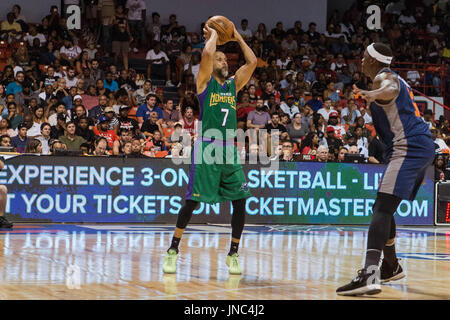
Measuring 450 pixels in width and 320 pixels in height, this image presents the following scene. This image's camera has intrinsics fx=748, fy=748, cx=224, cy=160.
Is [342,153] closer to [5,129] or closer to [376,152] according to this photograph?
[376,152]

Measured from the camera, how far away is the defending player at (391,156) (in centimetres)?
561

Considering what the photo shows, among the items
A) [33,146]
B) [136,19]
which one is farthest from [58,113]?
[136,19]

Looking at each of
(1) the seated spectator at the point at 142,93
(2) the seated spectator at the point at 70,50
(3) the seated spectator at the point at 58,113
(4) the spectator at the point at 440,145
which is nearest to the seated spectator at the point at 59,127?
(3) the seated spectator at the point at 58,113

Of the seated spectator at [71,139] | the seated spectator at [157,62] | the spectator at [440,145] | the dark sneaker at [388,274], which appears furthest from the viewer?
the seated spectator at [157,62]

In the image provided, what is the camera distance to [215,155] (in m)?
6.73

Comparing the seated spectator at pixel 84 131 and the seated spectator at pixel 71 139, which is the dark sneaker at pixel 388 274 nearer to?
the seated spectator at pixel 71 139

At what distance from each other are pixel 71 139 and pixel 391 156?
9.55m

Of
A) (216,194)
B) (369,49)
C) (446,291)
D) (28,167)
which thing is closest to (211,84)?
(216,194)

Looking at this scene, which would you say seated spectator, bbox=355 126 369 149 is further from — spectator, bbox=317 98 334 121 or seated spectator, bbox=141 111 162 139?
seated spectator, bbox=141 111 162 139

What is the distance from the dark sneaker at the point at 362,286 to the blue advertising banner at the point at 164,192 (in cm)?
729

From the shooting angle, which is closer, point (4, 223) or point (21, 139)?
point (4, 223)

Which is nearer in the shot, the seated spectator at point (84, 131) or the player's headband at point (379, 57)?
the player's headband at point (379, 57)
